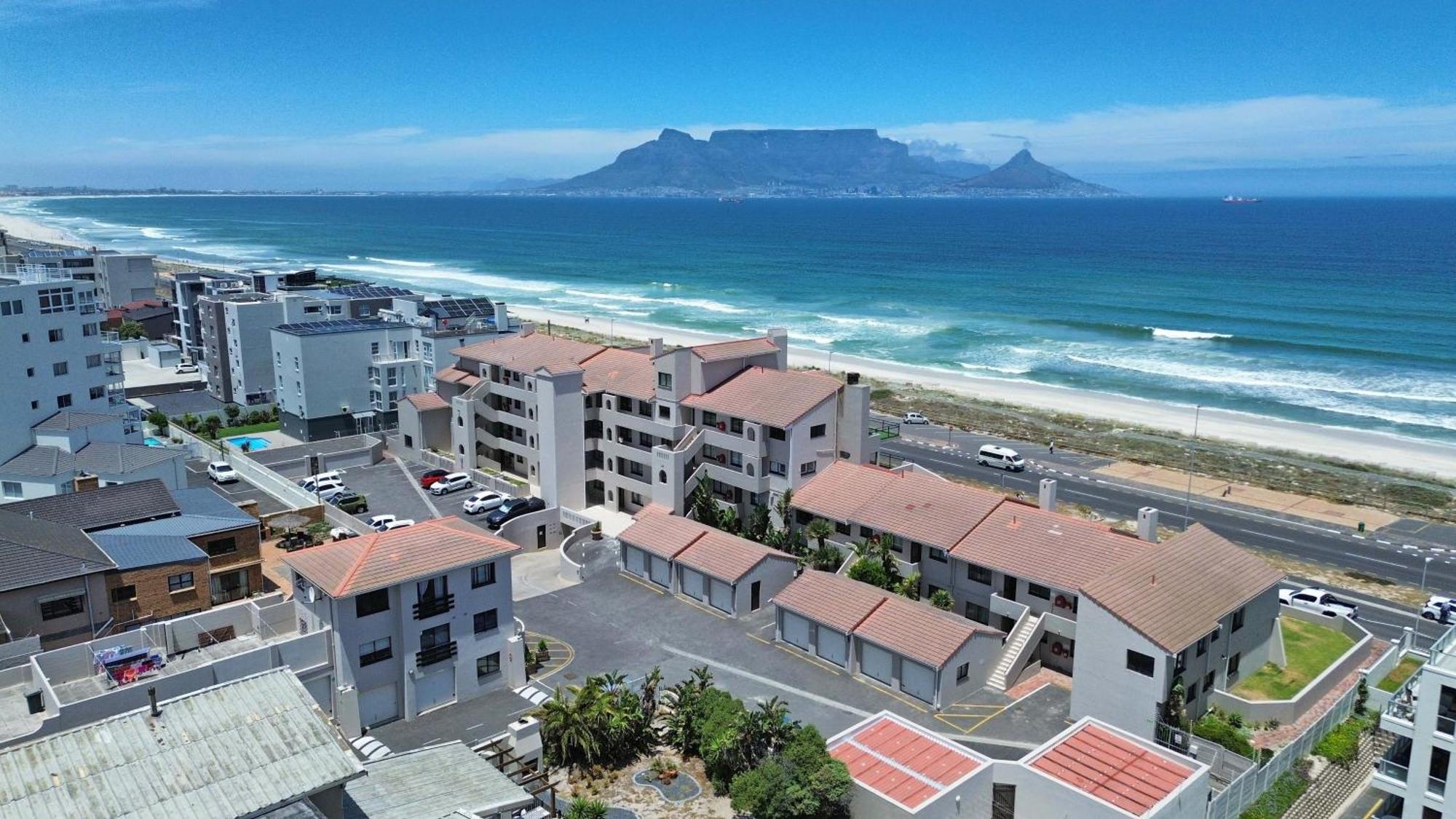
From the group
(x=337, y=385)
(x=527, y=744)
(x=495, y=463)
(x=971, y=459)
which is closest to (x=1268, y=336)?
(x=971, y=459)

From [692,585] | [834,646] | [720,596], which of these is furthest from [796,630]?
[692,585]

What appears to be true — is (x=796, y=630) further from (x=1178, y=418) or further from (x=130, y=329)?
(x=130, y=329)

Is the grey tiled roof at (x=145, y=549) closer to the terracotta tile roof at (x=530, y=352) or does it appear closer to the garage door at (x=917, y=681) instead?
the terracotta tile roof at (x=530, y=352)

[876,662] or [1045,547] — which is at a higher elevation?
[1045,547]

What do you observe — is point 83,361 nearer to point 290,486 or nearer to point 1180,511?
point 290,486

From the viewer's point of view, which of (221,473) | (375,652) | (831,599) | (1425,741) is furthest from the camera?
(221,473)

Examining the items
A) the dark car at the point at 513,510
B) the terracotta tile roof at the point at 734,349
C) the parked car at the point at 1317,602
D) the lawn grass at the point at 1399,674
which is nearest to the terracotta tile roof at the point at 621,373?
the terracotta tile roof at the point at 734,349

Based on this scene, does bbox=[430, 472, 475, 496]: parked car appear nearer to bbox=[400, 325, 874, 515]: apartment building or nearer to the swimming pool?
bbox=[400, 325, 874, 515]: apartment building

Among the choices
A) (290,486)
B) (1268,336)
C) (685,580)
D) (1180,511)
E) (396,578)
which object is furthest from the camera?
(1268,336)
